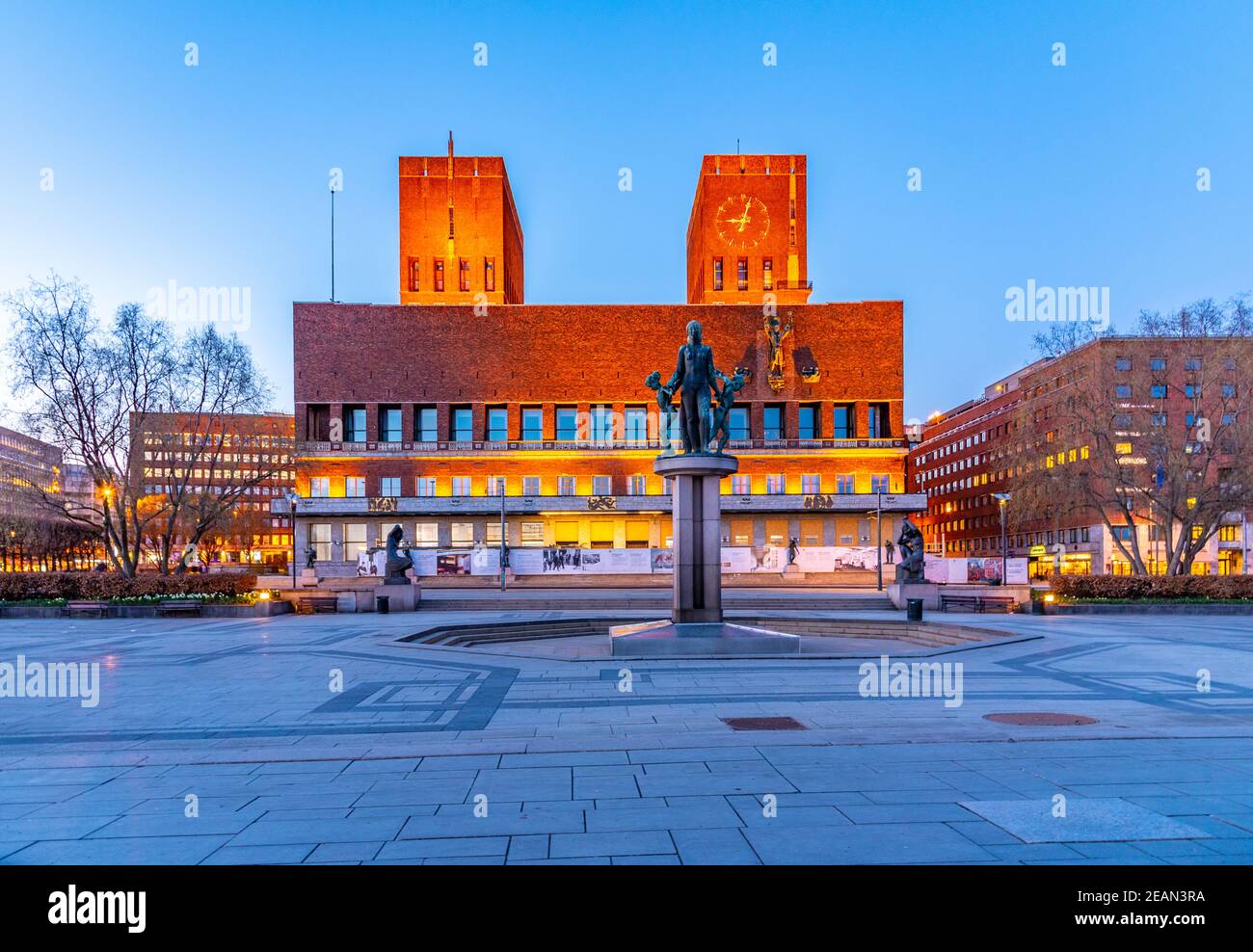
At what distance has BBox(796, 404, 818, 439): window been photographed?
70.8 m

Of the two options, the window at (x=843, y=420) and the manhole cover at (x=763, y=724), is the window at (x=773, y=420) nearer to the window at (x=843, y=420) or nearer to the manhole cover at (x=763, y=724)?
the window at (x=843, y=420)

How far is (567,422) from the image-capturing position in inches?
2803

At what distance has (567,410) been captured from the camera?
234 ft

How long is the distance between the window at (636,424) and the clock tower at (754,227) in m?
18.5

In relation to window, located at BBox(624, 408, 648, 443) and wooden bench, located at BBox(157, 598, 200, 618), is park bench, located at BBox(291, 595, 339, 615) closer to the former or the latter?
wooden bench, located at BBox(157, 598, 200, 618)

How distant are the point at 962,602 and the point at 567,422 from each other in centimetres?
4510

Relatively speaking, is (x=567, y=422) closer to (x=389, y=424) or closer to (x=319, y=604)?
(x=389, y=424)

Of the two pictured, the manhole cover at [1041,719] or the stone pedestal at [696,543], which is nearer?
the manhole cover at [1041,719]

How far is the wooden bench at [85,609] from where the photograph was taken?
30.8 metres

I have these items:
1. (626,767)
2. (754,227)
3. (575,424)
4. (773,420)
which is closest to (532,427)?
(575,424)

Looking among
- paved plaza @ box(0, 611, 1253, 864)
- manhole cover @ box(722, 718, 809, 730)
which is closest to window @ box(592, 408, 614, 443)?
paved plaza @ box(0, 611, 1253, 864)

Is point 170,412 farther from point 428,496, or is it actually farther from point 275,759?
point 275,759

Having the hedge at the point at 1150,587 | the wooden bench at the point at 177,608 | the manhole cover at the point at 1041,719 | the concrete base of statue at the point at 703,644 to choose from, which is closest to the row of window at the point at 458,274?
the wooden bench at the point at 177,608

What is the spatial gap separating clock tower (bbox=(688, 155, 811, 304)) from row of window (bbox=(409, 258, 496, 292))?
76.8ft
